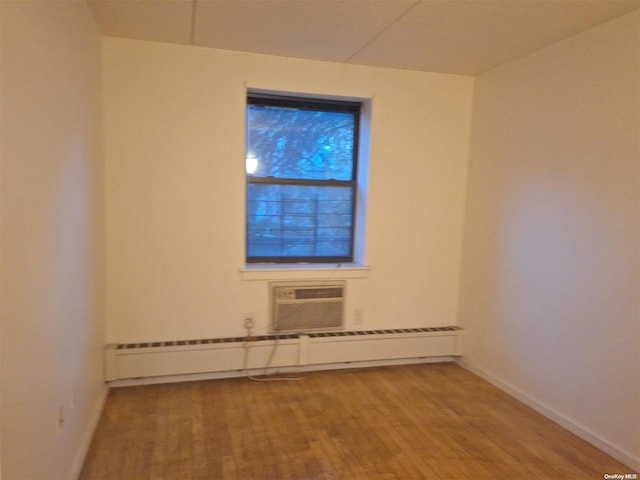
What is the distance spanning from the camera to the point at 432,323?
3621 millimetres

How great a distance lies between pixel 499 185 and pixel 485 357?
4.40 ft

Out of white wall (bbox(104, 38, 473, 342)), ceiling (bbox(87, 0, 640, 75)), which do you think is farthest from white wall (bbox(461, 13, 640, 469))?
white wall (bbox(104, 38, 473, 342))

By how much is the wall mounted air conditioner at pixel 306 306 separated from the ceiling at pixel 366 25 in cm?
171

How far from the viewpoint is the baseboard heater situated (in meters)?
2.93

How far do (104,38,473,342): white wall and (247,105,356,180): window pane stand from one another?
281 mm

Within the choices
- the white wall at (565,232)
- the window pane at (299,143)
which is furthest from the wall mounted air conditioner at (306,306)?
the white wall at (565,232)

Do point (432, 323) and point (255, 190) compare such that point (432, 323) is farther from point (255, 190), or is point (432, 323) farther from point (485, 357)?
point (255, 190)

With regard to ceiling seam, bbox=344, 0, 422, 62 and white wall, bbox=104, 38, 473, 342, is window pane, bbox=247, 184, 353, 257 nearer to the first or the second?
white wall, bbox=104, 38, 473, 342

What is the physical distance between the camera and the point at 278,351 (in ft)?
10.4

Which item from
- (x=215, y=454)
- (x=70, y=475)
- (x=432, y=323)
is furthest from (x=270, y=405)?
(x=432, y=323)

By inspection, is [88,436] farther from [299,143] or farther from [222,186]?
[299,143]

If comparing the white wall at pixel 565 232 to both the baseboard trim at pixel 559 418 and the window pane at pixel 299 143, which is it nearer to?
the baseboard trim at pixel 559 418

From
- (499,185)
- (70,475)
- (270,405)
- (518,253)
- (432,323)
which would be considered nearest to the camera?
(70,475)

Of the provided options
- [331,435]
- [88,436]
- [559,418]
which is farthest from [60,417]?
[559,418]
